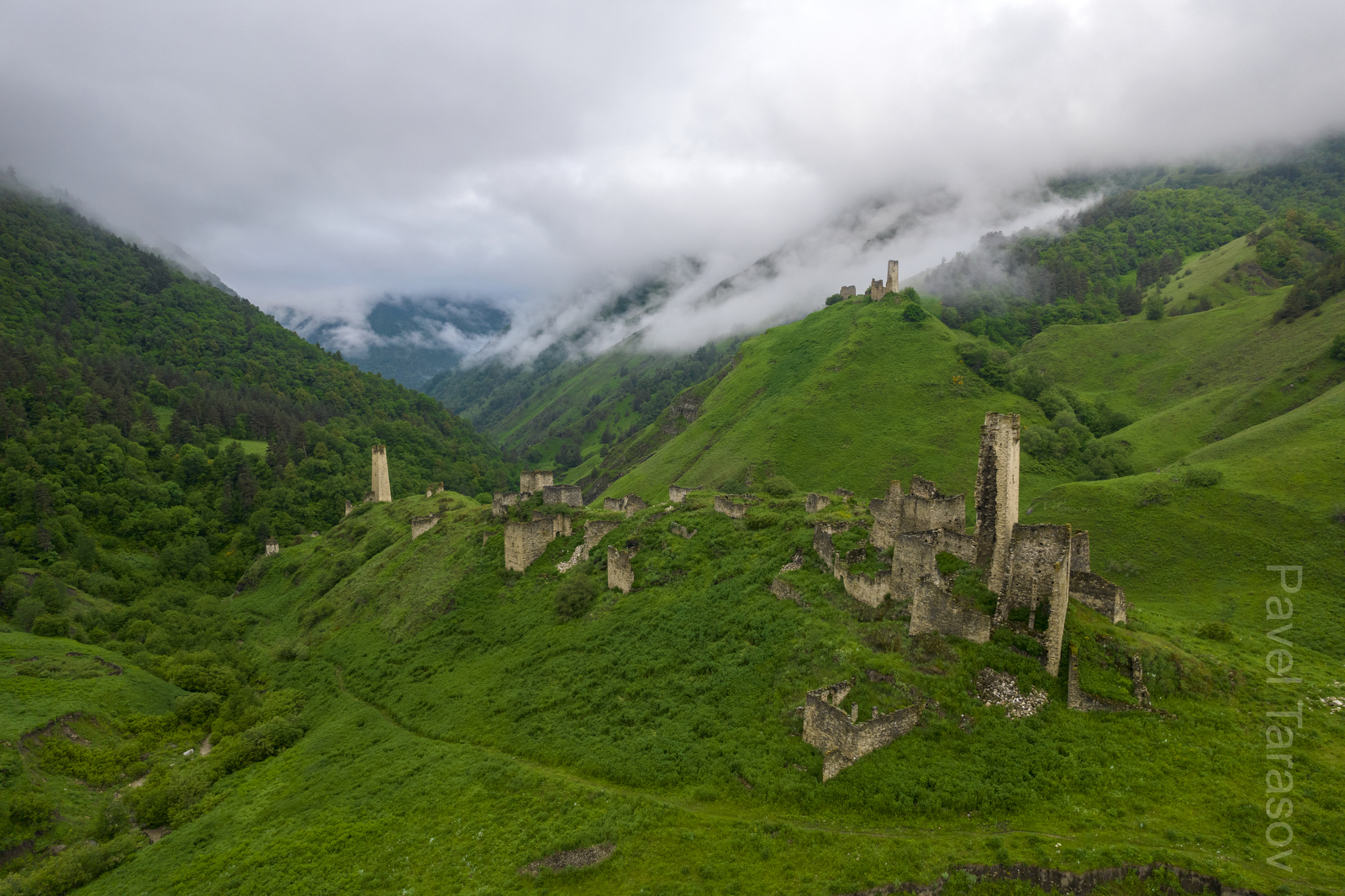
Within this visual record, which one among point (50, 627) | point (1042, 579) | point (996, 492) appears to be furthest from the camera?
point (50, 627)

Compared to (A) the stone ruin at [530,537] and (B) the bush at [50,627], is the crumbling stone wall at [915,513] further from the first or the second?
(B) the bush at [50,627]

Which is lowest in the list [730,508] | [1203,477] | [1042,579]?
[1042,579]

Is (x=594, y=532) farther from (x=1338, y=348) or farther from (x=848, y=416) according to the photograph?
(x=1338, y=348)

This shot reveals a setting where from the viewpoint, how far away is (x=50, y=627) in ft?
204

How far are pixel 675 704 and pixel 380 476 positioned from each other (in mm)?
90349

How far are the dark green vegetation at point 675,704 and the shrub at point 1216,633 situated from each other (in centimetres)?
25

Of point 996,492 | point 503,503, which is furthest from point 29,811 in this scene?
point 996,492

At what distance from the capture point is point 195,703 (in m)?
51.9

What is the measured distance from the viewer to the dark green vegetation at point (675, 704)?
21.4 m

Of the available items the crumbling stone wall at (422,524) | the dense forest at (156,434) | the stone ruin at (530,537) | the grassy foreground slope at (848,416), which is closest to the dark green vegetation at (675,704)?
the stone ruin at (530,537)

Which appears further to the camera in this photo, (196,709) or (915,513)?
(196,709)

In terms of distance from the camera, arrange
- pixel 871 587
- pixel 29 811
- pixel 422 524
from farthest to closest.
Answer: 1. pixel 422 524
2. pixel 29 811
3. pixel 871 587

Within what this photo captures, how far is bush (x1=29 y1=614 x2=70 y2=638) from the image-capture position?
203 ft

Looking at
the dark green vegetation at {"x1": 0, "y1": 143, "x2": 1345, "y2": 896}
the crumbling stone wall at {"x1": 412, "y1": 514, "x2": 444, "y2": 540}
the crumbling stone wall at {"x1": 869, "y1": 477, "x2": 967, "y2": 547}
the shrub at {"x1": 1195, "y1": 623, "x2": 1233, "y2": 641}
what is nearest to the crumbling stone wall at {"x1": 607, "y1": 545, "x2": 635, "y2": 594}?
the dark green vegetation at {"x1": 0, "y1": 143, "x2": 1345, "y2": 896}
